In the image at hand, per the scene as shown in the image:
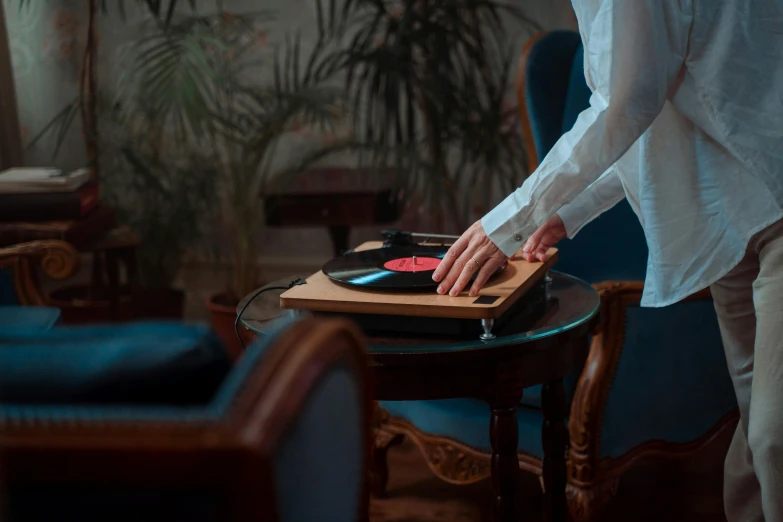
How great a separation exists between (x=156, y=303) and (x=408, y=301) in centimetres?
211

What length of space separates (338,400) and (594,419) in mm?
1095

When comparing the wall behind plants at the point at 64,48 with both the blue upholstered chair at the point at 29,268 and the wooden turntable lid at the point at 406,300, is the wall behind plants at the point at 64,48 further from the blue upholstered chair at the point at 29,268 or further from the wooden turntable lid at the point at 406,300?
the wooden turntable lid at the point at 406,300

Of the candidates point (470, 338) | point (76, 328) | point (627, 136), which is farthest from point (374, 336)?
point (76, 328)

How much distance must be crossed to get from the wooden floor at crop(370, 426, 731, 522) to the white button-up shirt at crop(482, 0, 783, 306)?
726 mm

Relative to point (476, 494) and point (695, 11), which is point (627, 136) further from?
point (476, 494)

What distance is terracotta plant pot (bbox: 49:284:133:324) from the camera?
2.89 meters

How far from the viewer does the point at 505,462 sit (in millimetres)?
1277

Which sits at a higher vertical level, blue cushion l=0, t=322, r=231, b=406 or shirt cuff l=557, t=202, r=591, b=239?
blue cushion l=0, t=322, r=231, b=406

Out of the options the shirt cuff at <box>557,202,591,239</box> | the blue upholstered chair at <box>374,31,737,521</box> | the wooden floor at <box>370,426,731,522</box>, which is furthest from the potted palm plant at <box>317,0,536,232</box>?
the shirt cuff at <box>557,202,591,239</box>

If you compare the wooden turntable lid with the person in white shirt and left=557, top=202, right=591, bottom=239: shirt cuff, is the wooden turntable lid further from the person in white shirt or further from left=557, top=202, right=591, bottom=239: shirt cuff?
left=557, top=202, right=591, bottom=239: shirt cuff

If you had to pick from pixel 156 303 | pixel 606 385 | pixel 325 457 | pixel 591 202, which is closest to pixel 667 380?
pixel 606 385

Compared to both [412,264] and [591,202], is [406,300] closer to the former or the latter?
[412,264]

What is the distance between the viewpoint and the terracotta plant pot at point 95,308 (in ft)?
9.47

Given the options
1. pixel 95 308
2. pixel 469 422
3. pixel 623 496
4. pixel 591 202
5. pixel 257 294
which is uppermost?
pixel 591 202
